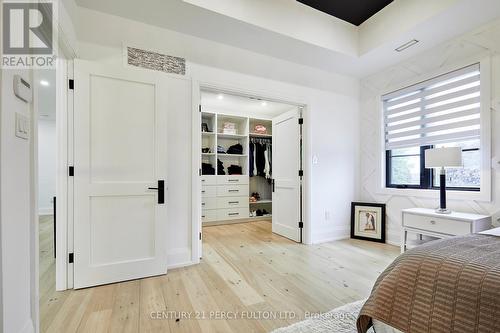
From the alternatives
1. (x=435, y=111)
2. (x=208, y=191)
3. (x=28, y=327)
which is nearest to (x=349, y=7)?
(x=435, y=111)

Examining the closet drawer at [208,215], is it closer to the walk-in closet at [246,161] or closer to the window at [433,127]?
the walk-in closet at [246,161]

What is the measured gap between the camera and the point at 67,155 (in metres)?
2.01

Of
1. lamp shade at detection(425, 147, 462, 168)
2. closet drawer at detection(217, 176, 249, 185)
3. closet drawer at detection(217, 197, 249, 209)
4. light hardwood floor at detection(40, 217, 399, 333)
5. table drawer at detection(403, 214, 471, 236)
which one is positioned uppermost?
lamp shade at detection(425, 147, 462, 168)

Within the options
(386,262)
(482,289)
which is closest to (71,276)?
(482,289)

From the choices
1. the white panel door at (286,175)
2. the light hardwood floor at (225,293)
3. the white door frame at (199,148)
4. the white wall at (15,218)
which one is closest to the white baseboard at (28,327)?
the white wall at (15,218)

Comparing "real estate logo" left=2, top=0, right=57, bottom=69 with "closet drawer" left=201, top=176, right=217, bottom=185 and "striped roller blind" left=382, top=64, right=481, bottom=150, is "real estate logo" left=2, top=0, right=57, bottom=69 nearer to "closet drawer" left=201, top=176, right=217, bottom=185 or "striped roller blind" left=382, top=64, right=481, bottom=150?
"closet drawer" left=201, top=176, right=217, bottom=185

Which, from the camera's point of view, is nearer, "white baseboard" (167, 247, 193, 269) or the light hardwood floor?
the light hardwood floor

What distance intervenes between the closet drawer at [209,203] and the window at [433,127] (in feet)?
9.58

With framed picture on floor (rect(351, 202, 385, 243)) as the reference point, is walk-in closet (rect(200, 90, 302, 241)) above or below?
above

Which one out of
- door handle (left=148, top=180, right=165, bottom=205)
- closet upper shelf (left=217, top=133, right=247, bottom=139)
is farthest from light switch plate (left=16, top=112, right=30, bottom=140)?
closet upper shelf (left=217, top=133, right=247, bottom=139)

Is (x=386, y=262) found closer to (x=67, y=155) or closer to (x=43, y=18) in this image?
(x=67, y=155)

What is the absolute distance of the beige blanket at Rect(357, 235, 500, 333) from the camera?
81 centimetres

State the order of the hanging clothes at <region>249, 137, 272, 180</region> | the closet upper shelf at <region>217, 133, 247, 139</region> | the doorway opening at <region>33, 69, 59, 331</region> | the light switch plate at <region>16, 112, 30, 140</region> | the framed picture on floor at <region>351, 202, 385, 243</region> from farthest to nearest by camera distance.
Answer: the hanging clothes at <region>249, 137, 272, 180</region>
the closet upper shelf at <region>217, 133, 247, 139</region>
the framed picture on floor at <region>351, 202, 385, 243</region>
the doorway opening at <region>33, 69, 59, 331</region>
the light switch plate at <region>16, 112, 30, 140</region>

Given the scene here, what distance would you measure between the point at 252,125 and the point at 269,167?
106cm
